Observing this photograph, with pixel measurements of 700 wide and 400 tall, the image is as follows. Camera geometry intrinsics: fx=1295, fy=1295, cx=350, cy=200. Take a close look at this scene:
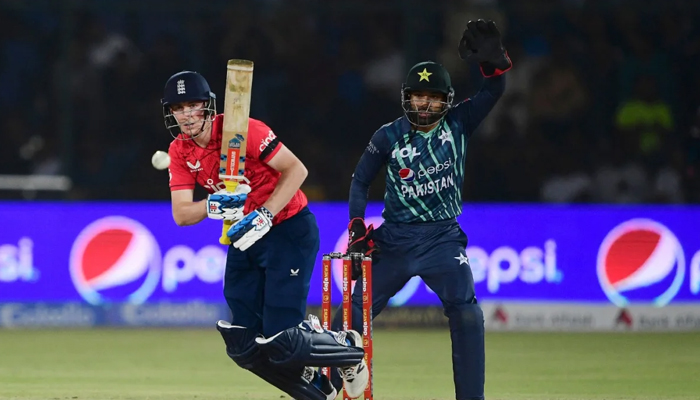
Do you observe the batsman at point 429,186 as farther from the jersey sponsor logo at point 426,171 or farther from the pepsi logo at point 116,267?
the pepsi logo at point 116,267

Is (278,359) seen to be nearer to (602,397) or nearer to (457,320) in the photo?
(457,320)

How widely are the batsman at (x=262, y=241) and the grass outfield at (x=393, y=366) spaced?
131 centimetres

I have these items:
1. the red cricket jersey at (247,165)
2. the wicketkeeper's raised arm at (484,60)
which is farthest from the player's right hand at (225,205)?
the wicketkeeper's raised arm at (484,60)

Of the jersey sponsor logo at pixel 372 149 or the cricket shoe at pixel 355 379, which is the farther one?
the jersey sponsor logo at pixel 372 149

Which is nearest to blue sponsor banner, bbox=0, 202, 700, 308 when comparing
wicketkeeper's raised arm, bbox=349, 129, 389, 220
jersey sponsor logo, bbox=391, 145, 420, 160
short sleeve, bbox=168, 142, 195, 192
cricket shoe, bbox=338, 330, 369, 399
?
wicketkeeper's raised arm, bbox=349, 129, 389, 220

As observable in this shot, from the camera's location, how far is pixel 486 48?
6738 mm

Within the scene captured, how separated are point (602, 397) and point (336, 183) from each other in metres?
5.38

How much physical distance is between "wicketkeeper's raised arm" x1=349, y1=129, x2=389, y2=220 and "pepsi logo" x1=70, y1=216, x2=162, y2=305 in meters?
5.17

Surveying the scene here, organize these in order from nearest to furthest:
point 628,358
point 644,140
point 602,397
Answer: point 602,397, point 628,358, point 644,140

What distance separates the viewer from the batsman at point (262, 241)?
6.32 m

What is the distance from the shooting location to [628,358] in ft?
32.8

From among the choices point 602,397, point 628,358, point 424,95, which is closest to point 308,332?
point 424,95

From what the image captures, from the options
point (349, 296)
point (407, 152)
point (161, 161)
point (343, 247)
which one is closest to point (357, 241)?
point (349, 296)

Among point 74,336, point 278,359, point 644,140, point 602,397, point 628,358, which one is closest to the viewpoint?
point 278,359
